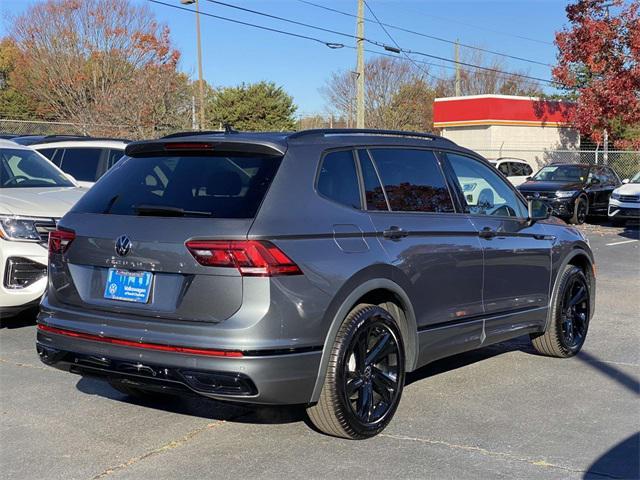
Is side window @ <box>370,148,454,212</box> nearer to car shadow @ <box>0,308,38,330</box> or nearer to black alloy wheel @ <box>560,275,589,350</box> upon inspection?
black alloy wheel @ <box>560,275,589,350</box>

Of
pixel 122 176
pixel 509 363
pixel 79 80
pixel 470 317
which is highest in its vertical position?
pixel 79 80

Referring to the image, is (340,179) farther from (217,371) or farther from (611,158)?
(611,158)

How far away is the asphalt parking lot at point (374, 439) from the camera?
420 centimetres

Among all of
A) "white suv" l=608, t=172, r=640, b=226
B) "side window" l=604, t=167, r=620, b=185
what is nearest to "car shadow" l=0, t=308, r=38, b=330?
"white suv" l=608, t=172, r=640, b=226

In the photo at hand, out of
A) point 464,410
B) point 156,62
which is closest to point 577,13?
point 156,62

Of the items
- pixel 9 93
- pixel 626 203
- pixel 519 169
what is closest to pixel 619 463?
pixel 626 203

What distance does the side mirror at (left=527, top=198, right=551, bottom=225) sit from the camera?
636 cm

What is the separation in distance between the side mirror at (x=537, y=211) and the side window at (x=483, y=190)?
60 mm

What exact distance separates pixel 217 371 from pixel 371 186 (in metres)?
1.61

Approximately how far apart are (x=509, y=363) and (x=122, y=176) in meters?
3.60

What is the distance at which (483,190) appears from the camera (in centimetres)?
609

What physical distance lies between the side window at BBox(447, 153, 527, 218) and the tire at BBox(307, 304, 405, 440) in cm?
147

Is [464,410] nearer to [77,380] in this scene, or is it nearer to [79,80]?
[77,380]

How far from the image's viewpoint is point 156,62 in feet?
116
